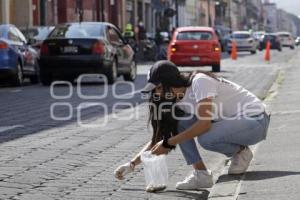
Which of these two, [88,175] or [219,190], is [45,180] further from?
[219,190]

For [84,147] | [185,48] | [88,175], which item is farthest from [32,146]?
[185,48]

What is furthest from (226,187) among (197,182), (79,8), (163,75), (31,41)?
(79,8)

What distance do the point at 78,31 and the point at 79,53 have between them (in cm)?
63

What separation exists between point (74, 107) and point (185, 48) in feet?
45.4

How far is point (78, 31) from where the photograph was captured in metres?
21.7

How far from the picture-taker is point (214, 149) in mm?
7738

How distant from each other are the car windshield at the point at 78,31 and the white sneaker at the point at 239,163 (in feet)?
45.6

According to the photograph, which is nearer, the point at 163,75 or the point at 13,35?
the point at 163,75

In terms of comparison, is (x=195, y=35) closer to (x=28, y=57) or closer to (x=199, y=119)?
(x=28, y=57)

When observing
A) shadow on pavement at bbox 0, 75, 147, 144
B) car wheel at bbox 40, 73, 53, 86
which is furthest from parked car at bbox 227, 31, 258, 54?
shadow on pavement at bbox 0, 75, 147, 144

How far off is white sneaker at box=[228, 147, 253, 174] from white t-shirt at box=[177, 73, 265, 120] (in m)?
0.37

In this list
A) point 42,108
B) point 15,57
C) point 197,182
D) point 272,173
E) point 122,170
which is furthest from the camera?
point 15,57

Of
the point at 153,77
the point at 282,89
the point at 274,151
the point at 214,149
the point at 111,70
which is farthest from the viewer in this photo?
the point at 111,70

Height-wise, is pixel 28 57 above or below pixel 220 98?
below
